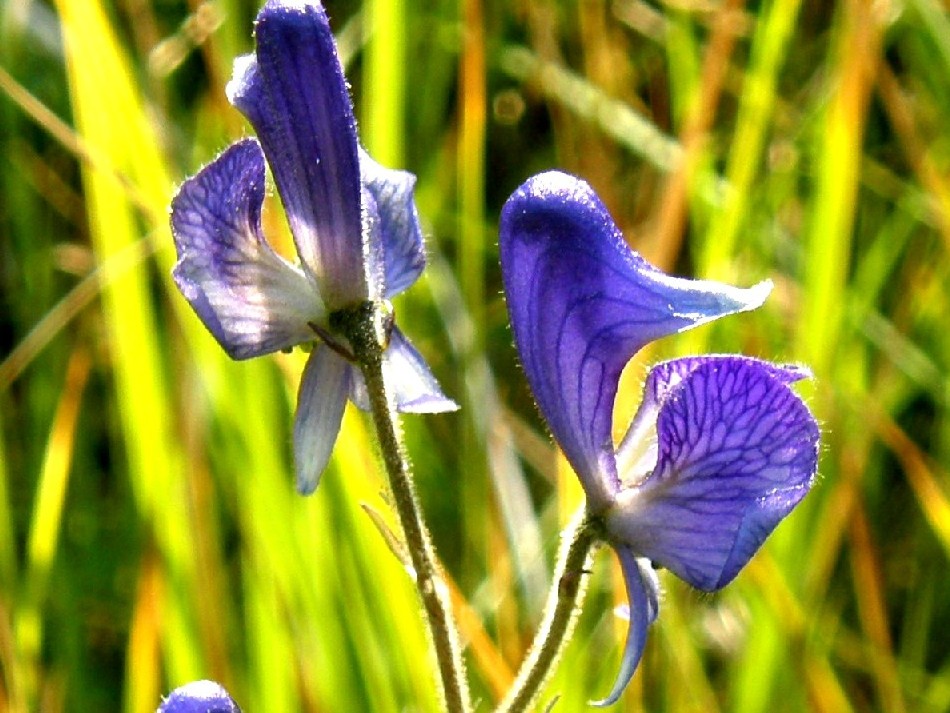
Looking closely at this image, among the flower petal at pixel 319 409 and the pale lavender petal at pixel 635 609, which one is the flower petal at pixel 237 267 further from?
the pale lavender petal at pixel 635 609

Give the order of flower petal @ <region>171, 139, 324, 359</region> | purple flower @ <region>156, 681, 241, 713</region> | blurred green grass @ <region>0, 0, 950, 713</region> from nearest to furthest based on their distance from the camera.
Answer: purple flower @ <region>156, 681, 241, 713</region>
flower petal @ <region>171, 139, 324, 359</region>
blurred green grass @ <region>0, 0, 950, 713</region>

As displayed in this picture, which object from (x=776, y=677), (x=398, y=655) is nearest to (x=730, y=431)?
(x=398, y=655)

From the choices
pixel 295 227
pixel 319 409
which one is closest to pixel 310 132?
pixel 295 227

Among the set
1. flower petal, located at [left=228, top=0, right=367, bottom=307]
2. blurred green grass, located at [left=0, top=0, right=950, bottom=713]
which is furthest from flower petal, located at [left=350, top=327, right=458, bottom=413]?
blurred green grass, located at [left=0, top=0, right=950, bottom=713]

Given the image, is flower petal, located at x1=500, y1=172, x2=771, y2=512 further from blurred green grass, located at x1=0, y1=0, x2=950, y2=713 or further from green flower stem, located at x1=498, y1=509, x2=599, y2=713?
blurred green grass, located at x1=0, y1=0, x2=950, y2=713

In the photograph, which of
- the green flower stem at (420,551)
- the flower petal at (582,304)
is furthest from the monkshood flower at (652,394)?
the green flower stem at (420,551)

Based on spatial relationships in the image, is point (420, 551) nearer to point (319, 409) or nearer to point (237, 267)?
point (319, 409)

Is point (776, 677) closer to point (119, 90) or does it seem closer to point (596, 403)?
point (596, 403)
